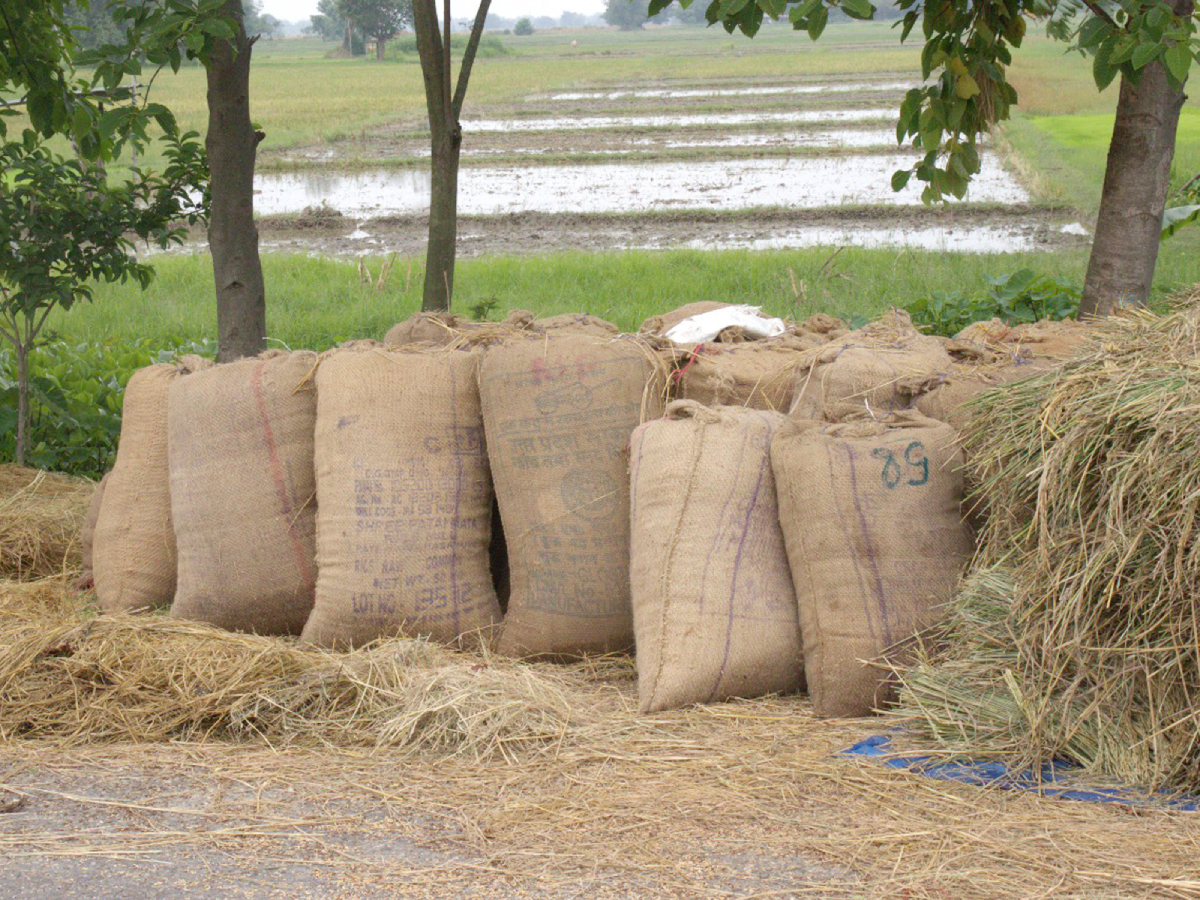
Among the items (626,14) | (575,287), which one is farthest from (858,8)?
(626,14)

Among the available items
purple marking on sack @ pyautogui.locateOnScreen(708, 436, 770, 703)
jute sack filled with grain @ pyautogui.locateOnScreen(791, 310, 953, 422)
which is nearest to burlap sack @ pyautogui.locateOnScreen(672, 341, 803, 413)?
jute sack filled with grain @ pyautogui.locateOnScreen(791, 310, 953, 422)

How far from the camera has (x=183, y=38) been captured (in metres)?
3.81

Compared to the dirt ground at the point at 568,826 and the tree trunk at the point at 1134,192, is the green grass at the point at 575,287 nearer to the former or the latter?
the tree trunk at the point at 1134,192

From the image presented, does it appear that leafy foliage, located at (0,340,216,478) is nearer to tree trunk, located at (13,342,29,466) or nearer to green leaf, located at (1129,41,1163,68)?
tree trunk, located at (13,342,29,466)

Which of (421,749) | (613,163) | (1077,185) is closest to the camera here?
(421,749)

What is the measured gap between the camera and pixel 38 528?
464 cm

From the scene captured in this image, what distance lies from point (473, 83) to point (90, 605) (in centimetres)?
3440

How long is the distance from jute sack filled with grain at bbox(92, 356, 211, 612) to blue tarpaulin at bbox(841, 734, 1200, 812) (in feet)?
7.74

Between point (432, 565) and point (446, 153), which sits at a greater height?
point (446, 153)

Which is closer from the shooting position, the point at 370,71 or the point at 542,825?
the point at 542,825

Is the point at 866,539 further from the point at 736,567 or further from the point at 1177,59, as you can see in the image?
the point at 1177,59

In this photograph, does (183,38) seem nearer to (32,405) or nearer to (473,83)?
(32,405)

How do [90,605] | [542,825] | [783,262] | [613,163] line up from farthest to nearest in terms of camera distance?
[613,163]
[783,262]
[90,605]
[542,825]

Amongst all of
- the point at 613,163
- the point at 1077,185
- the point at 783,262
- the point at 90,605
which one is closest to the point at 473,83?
the point at 613,163
